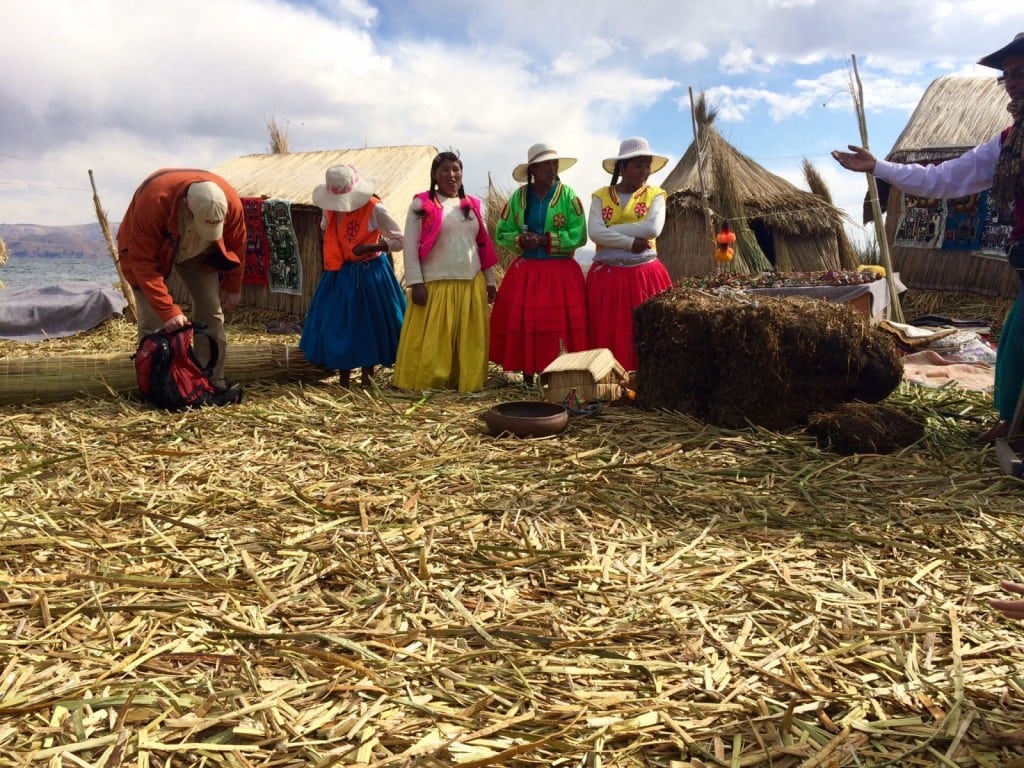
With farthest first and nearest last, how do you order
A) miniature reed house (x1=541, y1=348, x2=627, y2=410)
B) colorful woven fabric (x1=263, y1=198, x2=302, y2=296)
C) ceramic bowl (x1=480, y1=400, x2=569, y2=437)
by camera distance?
colorful woven fabric (x1=263, y1=198, x2=302, y2=296) → miniature reed house (x1=541, y1=348, x2=627, y2=410) → ceramic bowl (x1=480, y1=400, x2=569, y2=437)

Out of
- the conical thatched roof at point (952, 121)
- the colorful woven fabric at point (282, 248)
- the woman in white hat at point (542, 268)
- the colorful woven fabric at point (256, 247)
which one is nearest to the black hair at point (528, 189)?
the woman in white hat at point (542, 268)

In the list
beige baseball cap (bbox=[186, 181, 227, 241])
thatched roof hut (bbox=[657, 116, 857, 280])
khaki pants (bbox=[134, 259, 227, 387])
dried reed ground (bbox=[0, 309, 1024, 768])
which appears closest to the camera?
dried reed ground (bbox=[0, 309, 1024, 768])

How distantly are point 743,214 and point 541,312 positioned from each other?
24.9 feet

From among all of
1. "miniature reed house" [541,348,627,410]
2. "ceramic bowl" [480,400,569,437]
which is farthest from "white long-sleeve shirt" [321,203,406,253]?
"ceramic bowl" [480,400,569,437]

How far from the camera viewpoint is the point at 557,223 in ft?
18.0

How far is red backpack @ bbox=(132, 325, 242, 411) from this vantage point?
4.70m

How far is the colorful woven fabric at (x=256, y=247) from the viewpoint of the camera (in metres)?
11.2

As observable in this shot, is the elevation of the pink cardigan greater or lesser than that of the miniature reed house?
greater

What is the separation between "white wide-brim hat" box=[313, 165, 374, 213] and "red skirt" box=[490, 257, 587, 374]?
1.14 m

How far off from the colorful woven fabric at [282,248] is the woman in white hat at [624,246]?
258 inches

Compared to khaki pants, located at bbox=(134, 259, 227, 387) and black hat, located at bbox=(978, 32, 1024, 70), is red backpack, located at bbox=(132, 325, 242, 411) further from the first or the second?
black hat, located at bbox=(978, 32, 1024, 70)

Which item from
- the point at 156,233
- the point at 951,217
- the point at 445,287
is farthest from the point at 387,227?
the point at 951,217

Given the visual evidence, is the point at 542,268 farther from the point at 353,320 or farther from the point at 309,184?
the point at 309,184

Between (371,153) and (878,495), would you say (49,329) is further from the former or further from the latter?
(878,495)
